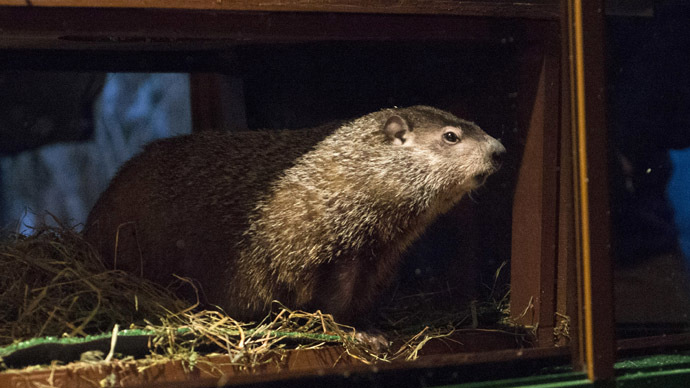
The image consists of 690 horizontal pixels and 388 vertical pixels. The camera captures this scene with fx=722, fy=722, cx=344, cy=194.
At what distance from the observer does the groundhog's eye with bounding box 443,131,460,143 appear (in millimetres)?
3645

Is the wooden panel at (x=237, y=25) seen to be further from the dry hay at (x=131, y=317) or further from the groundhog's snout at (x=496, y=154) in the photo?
the dry hay at (x=131, y=317)

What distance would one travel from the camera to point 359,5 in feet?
10.9

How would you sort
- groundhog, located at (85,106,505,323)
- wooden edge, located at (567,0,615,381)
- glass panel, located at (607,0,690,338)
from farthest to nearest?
1. groundhog, located at (85,106,505,323)
2. glass panel, located at (607,0,690,338)
3. wooden edge, located at (567,0,615,381)

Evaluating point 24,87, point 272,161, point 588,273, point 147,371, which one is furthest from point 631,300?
point 24,87

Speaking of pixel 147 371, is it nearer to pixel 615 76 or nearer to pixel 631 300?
pixel 631 300

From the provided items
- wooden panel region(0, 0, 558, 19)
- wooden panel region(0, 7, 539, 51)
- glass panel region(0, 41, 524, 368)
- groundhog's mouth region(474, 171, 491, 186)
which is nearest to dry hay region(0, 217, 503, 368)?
glass panel region(0, 41, 524, 368)

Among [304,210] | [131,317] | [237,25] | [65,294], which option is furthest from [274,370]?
[237,25]

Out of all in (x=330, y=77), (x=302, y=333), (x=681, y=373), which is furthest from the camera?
(x=330, y=77)

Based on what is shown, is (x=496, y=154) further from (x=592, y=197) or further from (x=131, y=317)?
(x=131, y=317)

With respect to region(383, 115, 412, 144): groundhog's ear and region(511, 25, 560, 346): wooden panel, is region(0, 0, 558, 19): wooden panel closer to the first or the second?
region(511, 25, 560, 346): wooden panel

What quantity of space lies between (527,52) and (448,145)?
0.65 metres

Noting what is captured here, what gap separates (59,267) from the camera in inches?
145

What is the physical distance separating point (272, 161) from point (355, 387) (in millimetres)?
1423

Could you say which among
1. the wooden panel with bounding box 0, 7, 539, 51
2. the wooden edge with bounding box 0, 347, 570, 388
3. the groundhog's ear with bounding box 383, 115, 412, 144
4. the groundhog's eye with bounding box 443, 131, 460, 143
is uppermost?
the wooden panel with bounding box 0, 7, 539, 51
